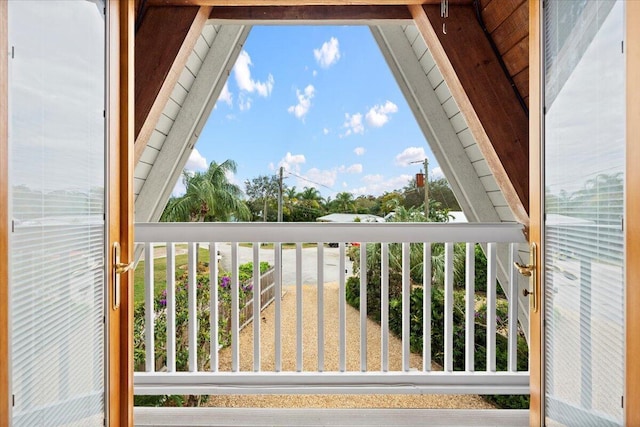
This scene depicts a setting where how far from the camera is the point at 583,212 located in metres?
1.06

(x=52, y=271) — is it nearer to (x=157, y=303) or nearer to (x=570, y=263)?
(x=570, y=263)

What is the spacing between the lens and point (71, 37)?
1.04m

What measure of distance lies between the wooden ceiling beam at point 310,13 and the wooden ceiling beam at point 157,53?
216 mm

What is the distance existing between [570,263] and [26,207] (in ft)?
5.25

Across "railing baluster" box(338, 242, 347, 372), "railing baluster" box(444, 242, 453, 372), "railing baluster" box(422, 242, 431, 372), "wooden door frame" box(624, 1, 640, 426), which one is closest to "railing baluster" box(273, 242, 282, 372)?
"railing baluster" box(338, 242, 347, 372)

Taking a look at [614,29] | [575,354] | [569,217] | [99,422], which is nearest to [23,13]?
[99,422]

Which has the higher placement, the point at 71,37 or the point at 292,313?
the point at 71,37

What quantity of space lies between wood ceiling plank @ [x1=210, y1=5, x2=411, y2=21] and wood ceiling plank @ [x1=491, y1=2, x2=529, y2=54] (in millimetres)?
476

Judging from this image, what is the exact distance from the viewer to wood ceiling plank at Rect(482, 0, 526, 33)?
5.06ft

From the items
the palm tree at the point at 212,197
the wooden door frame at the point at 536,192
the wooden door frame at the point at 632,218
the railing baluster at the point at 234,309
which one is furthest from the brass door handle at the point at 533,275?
the palm tree at the point at 212,197

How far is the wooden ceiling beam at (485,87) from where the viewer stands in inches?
66.5

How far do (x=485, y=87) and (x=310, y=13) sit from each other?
1025 millimetres

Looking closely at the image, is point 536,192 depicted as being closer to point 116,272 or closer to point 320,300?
point 320,300

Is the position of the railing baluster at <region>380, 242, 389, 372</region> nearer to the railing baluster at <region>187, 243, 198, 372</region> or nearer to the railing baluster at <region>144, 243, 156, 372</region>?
the railing baluster at <region>187, 243, 198, 372</region>
